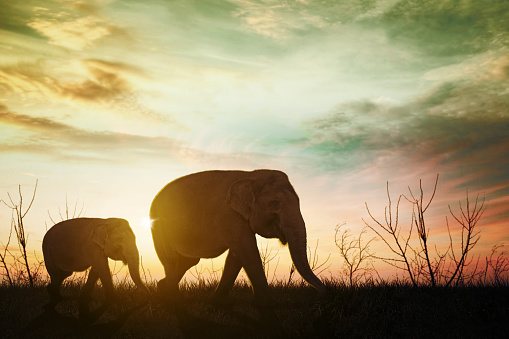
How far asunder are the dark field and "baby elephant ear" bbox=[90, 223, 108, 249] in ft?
4.46

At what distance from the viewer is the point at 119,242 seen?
11938mm

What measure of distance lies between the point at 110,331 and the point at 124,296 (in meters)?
2.40

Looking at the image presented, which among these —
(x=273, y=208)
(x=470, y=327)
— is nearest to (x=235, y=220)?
(x=273, y=208)

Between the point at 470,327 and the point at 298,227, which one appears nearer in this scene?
the point at 298,227

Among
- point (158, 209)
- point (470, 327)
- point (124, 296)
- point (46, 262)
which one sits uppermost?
point (158, 209)

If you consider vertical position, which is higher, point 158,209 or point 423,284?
point 158,209

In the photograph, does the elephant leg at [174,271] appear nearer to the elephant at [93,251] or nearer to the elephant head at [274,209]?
the elephant at [93,251]

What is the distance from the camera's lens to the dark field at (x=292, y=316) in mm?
9109

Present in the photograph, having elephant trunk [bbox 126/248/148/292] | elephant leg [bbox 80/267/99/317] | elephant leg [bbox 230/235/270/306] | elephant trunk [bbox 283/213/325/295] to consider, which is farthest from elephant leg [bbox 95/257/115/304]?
elephant trunk [bbox 283/213/325/295]

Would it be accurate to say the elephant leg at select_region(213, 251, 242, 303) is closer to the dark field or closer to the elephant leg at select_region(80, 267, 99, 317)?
the dark field

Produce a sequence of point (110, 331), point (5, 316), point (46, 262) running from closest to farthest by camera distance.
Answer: point (110, 331)
point (5, 316)
point (46, 262)

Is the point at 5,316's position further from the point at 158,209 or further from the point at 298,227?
the point at 298,227

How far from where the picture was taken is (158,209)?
11.9 metres

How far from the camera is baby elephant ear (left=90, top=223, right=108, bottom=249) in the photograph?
11930 mm
